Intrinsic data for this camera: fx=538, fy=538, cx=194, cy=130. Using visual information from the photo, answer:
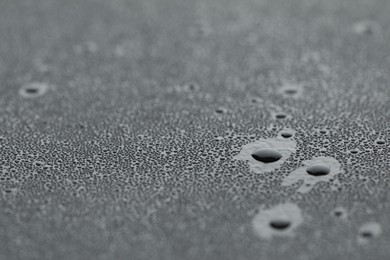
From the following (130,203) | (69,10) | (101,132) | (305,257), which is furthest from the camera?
(69,10)

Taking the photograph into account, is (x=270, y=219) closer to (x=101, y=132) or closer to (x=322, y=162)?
(x=322, y=162)

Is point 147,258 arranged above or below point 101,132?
below

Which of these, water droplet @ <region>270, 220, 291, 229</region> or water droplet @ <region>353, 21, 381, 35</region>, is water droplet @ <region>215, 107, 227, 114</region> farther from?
water droplet @ <region>353, 21, 381, 35</region>

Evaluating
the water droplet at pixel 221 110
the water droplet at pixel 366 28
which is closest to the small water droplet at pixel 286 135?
the water droplet at pixel 221 110

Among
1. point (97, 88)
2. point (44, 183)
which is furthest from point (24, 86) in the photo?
point (44, 183)

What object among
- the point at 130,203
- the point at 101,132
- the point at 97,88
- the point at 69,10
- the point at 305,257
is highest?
the point at 69,10

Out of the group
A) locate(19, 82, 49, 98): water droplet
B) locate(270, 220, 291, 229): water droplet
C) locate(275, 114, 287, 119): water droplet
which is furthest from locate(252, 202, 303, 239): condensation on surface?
locate(19, 82, 49, 98): water droplet

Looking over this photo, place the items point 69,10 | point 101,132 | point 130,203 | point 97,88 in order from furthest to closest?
point 69,10 < point 97,88 < point 101,132 < point 130,203

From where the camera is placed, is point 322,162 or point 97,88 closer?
point 322,162
